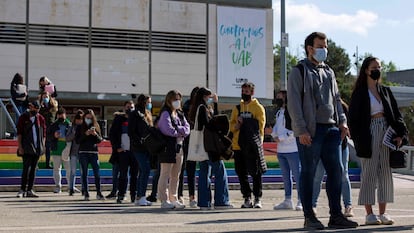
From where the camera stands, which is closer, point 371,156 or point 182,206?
point 371,156

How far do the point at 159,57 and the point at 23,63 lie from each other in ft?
24.5

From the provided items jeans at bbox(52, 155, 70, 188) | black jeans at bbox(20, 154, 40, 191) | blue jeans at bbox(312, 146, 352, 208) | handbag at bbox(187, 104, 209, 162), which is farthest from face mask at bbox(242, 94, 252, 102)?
jeans at bbox(52, 155, 70, 188)

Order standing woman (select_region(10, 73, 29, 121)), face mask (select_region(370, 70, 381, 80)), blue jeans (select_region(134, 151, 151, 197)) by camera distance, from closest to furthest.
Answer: face mask (select_region(370, 70, 381, 80)), blue jeans (select_region(134, 151, 151, 197)), standing woman (select_region(10, 73, 29, 121))

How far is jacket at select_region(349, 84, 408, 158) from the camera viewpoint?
8.67 meters

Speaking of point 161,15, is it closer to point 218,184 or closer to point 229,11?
point 229,11

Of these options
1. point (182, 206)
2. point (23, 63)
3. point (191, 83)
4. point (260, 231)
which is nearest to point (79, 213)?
point (182, 206)

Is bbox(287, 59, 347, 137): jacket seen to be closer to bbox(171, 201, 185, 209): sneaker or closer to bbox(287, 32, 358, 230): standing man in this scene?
bbox(287, 32, 358, 230): standing man

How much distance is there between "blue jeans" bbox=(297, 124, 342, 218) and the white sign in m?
37.6

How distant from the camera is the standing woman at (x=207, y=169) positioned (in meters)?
12.0

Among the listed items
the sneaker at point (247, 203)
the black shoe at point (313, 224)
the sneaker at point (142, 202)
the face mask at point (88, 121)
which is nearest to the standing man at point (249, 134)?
the sneaker at point (247, 203)

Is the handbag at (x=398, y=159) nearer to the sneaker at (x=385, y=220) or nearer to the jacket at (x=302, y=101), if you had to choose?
the sneaker at (x=385, y=220)

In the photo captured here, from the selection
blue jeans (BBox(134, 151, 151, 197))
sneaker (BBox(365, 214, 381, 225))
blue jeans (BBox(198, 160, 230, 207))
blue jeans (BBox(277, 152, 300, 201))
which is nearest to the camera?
sneaker (BBox(365, 214, 381, 225))

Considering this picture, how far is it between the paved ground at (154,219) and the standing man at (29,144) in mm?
2137

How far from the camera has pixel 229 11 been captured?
4609cm
